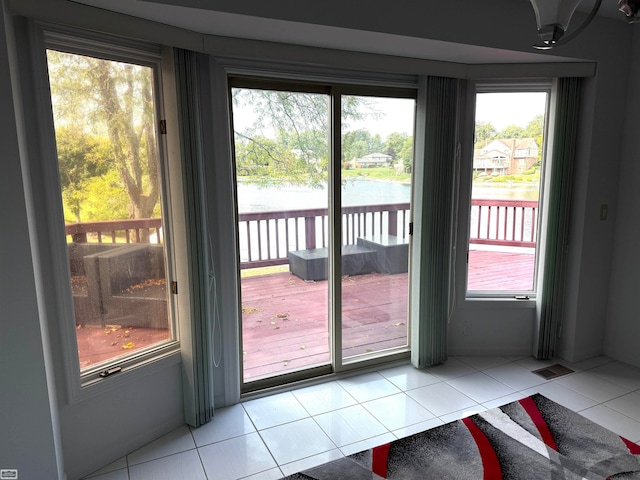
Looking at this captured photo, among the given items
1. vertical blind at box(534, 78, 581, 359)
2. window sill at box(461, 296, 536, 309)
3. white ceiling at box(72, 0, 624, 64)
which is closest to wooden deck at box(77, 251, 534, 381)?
window sill at box(461, 296, 536, 309)

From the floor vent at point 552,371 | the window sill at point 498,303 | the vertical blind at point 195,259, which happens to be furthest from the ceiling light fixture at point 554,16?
the floor vent at point 552,371

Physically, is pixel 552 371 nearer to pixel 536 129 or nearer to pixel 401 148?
pixel 536 129

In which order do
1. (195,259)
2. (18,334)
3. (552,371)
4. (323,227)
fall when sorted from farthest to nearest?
(552,371), (323,227), (195,259), (18,334)

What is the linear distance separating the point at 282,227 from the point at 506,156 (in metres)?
1.85

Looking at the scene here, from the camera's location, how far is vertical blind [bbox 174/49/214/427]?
2365 millimetres

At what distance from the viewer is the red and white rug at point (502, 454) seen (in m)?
2.22

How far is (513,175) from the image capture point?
3430 millimetres

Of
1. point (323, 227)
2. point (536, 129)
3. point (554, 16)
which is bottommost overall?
point (323, 227)

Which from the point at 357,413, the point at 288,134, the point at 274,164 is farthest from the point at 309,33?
the point at 357,413

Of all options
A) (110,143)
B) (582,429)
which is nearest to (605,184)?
(582,429)

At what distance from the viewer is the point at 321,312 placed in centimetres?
324

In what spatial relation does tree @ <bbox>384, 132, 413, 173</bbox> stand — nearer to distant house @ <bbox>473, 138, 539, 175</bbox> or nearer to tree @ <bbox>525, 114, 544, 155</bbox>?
distant house @ <bbox>473, 138, 539, 175</bbox>

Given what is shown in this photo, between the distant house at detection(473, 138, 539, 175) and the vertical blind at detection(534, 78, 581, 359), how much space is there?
0.57 ft

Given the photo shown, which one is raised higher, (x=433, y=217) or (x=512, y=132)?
(x=512, y=132)
